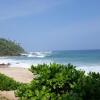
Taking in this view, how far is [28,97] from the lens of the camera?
27.6ft

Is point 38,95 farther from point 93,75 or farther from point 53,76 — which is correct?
point 93,75

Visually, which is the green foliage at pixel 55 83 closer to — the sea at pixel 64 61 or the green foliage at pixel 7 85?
the green foliage at pixel 7 85

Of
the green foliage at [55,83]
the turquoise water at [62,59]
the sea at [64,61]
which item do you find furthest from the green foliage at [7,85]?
the turquoise water at [62,59]

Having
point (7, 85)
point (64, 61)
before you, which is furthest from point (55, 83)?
point (64, 61)

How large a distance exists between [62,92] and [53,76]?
18.0 inches

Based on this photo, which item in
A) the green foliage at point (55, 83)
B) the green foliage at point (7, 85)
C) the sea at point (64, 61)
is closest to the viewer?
the green foliage at point (55, 83)

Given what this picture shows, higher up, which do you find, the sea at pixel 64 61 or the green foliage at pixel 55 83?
the green foliage at pixel 55 83

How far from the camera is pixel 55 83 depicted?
8.39 m

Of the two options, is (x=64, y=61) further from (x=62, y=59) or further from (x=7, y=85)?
(x=7, y=85)

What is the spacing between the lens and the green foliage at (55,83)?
766 centimetres

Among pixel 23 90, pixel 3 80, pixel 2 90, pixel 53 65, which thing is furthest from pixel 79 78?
pixel 3 80

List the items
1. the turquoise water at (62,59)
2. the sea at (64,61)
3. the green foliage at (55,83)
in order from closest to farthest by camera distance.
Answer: the green foliage at (55,83)
the sea at (64,61)
the turquoise water at (62,59)

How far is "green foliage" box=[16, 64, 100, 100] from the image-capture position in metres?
7.66

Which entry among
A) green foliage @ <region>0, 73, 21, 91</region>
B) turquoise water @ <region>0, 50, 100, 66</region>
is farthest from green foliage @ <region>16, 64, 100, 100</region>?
turquoise water @ <region>0, 50, 100, 66</region>
